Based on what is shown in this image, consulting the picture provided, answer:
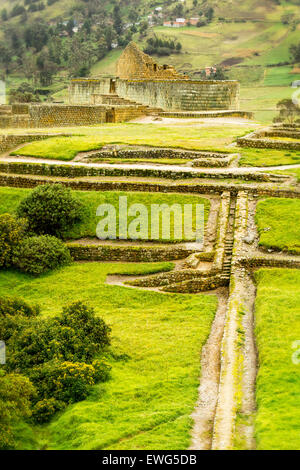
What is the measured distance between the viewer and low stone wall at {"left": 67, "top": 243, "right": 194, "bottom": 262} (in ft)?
77.9

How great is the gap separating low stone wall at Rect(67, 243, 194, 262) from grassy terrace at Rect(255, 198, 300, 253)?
2.41m

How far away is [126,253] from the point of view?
24250 millimetres

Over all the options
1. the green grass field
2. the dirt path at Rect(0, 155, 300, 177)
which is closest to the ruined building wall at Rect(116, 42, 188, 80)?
the green grass field

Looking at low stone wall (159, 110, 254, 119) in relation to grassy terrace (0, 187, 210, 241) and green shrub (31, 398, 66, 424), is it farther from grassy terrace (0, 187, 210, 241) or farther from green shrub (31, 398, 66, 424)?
green shrub (31, 398, 66, 424)

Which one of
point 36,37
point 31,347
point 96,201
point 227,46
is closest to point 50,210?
point 96,201

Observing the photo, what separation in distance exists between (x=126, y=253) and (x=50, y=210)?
3.32 meters

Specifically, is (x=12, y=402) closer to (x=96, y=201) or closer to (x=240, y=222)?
(x=240, y=222)

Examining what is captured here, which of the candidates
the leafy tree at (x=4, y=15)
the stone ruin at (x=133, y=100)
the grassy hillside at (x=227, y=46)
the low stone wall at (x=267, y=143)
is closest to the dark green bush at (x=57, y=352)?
the low stone wall at (x=267, y=143)

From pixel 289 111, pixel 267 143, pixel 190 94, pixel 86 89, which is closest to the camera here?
pixel 267 143

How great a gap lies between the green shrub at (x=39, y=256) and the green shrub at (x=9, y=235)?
183 millimetres

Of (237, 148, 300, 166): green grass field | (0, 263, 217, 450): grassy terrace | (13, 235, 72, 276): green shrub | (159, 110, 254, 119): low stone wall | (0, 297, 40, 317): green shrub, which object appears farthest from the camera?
(159, 110, 254, 119): low stone wall

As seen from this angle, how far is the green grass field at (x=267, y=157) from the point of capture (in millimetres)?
29839

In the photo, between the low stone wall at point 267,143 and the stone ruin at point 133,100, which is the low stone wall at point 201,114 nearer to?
the stone ruin at point 133,100
